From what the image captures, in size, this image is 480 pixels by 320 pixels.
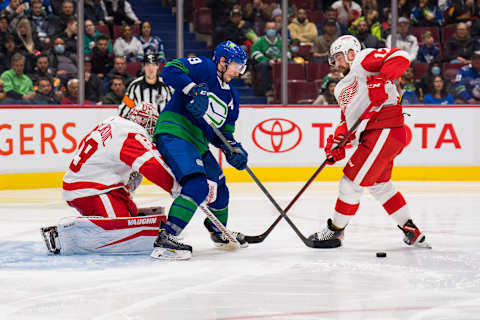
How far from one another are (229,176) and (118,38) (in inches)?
64.6

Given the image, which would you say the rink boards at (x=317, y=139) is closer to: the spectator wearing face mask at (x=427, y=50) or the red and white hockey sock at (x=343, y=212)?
the spectator wearing face mask at (x=427, y=50)

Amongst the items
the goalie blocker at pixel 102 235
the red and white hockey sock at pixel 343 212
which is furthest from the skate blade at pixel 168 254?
the red and white hockey sock at pixel 343 212

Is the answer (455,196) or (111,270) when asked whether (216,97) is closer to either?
(111,270)

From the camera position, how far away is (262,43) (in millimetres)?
7852

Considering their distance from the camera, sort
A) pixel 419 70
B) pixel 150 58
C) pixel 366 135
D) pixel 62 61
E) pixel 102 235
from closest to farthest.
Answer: pixel 102 235 → pixel 366 135 → pixel 150 58 → pixel 62 61 → pixel 419 70

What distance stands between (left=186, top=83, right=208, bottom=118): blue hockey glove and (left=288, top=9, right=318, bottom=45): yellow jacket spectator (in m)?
4.17

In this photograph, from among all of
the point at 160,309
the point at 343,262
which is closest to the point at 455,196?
the point at 343,262

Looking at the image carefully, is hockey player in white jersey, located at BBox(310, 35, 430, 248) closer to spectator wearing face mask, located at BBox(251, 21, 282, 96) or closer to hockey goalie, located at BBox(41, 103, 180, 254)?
hockey goalie, located at BBox(41, 103, 180, 254)

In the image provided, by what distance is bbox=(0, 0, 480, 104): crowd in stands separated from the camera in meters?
7.29

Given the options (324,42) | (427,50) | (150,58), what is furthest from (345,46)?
(427,50)

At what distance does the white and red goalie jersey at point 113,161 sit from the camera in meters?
3.85

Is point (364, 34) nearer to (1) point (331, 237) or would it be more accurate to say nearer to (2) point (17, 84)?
(2) point (17, 84)

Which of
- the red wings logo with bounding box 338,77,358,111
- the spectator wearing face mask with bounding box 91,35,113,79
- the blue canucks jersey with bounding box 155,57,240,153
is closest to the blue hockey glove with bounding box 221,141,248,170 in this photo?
the blue canucks jersey with bounding box 155,57,240,153

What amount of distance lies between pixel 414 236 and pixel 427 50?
433 cm
